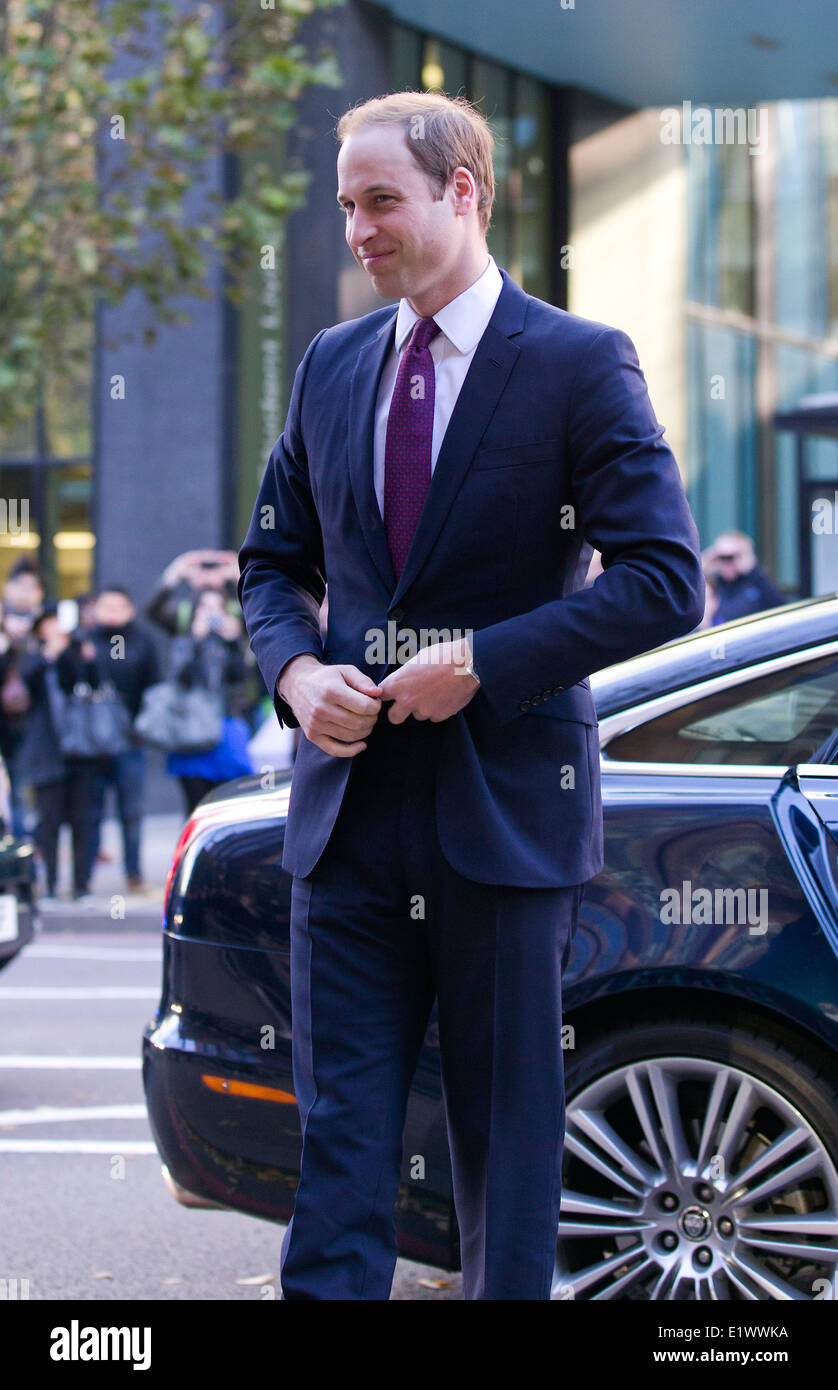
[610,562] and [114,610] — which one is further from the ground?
[610,562]

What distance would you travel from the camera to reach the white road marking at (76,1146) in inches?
203

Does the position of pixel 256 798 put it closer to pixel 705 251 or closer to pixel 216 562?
pixel 216 562

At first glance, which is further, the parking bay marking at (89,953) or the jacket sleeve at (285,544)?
the parking bay marking at (89,953)

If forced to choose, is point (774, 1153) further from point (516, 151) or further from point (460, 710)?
point (516, 151)

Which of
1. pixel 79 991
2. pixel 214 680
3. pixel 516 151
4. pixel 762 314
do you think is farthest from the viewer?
pixel 762 314

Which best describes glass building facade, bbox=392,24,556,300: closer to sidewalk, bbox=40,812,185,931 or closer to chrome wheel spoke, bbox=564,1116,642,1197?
sidewalk, bbox=40,812,185,931

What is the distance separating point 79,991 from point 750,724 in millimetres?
5278

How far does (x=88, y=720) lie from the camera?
10.5 meters

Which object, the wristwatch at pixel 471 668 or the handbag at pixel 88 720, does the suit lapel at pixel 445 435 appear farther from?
the handbag at pixel 88 720

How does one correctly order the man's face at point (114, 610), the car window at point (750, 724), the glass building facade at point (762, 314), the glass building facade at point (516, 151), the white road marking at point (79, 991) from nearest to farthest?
1. the car window at point (750, 724)
2. the white road marking at point (79, 991)
3. the man's face at point (114, 610)
4. the glass building facade at point (516, 151)
5. the glass building facade at point (762, 314)

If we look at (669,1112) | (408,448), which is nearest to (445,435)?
(408,448)

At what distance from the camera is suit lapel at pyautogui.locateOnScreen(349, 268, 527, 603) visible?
7.89 feet

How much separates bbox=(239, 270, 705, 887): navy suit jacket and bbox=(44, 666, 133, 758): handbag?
8.10 m

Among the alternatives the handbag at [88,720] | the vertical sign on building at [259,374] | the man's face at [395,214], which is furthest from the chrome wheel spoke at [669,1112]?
the vertical sign on building at [259,374]
